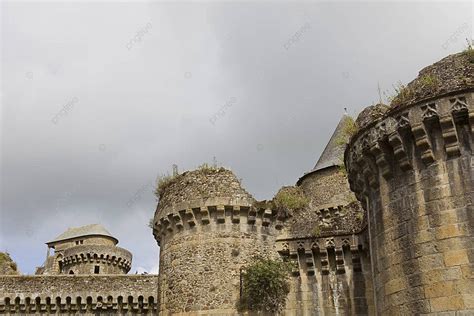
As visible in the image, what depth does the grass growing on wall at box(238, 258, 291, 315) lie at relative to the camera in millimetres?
13271

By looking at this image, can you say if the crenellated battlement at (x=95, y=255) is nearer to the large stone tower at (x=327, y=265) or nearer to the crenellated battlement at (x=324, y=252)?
the large stone tower at (x=327, y=265)

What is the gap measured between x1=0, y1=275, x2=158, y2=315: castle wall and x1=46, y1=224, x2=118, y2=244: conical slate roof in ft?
62.8

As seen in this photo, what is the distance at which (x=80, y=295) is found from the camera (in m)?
24.4

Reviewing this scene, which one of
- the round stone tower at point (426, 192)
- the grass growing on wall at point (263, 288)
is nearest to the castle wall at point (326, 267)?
the grass growing on wall at point (263, 288)

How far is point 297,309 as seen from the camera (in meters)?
13.7

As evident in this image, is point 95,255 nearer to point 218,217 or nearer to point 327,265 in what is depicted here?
point 218,217

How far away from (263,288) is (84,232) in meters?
34.6

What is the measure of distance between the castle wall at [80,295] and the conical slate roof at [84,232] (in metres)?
19.1

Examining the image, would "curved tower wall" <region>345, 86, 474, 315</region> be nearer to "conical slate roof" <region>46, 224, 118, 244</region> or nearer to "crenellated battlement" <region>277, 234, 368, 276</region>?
"crenellated battlement" <region>277, 234, 368, 276</region>

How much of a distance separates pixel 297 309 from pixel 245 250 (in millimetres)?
2043

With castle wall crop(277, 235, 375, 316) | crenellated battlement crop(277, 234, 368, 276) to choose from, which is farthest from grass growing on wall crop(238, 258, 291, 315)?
crenellated battlement crop(277, 234, 368, 276)

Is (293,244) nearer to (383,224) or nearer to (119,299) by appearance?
(383,224)

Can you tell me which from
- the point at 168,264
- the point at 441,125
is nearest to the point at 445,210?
the point at 441,125

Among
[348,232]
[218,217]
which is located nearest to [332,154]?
[348,232]
